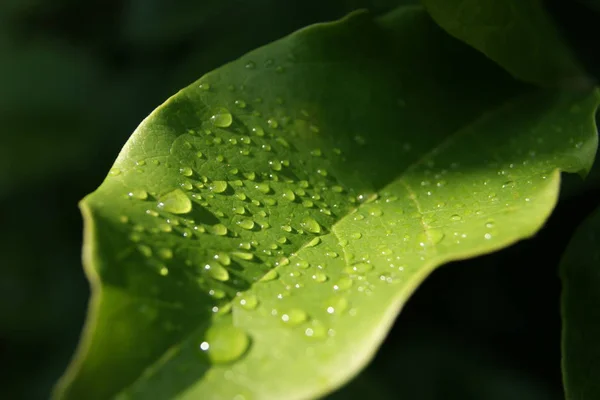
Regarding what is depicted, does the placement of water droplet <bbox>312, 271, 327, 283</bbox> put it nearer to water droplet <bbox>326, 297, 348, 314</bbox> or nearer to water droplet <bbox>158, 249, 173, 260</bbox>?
water droplet <bbox>326, 297, 348, 314</bbox>

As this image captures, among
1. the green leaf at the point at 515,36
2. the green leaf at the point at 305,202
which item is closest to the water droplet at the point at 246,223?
the green leaf at the point at 305,202

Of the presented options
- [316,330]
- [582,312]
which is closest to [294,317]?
[316,330]

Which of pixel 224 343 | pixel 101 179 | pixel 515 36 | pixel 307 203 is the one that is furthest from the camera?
pixel 101 179

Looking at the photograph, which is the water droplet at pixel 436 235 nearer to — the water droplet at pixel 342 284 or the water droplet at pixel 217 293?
the water droplet at pixel 342 284

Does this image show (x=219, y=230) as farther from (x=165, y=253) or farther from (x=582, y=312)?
(x=582, y=312)

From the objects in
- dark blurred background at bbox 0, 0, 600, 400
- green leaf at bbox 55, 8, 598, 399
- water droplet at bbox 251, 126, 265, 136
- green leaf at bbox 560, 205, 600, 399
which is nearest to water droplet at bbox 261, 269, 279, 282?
green leaf at bbox 55, 8, 598, 399

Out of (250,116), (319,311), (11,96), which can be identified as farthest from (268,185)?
(11,96)
